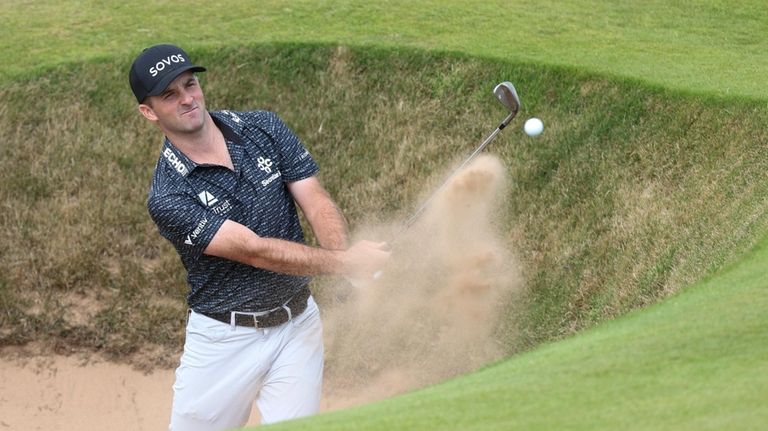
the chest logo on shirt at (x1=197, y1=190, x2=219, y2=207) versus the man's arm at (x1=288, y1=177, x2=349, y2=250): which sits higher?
the chest logo on shirt at (x1=197, y1=190, x2=219, y2=207)

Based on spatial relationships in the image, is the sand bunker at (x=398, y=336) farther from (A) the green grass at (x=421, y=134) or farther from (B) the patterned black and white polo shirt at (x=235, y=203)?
(B) the patterned black and white polo shirt at (x=235, y=203)

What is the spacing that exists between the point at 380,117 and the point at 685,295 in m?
5.17

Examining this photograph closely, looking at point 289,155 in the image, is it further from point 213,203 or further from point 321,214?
point 213,203

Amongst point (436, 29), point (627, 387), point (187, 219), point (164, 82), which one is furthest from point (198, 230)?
point (436, 29)

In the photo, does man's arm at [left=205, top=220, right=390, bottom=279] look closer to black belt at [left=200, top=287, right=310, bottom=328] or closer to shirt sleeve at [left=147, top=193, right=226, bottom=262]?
shirt sleeve at [left=147, top=193, right=226, bottom=262]

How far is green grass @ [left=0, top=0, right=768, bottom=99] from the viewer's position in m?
10.8

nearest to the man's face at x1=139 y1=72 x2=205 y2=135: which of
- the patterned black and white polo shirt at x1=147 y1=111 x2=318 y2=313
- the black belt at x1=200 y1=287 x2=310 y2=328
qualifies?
the patterned black and white polo shirt at x1=147 y1=111 x2=318 y2=313

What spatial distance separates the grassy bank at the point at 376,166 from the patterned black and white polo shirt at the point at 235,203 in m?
2.54

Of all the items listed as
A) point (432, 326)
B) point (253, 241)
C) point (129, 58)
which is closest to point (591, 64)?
point (432, 326)

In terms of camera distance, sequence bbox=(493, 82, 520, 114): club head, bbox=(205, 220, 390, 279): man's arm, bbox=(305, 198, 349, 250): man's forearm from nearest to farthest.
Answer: bbox=(205, 220, 390, 279): man's arm < bbox=(305, 198, 349, 250): man's forearm < bbox=(493, 82, 520, 114): club head

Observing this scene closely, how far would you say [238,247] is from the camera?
5.84 meters

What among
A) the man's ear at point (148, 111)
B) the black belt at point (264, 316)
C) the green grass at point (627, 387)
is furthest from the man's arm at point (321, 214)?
the green grass at point (627, 387)

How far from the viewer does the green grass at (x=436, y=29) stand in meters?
10.8

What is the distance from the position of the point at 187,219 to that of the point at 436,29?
21.4ft
